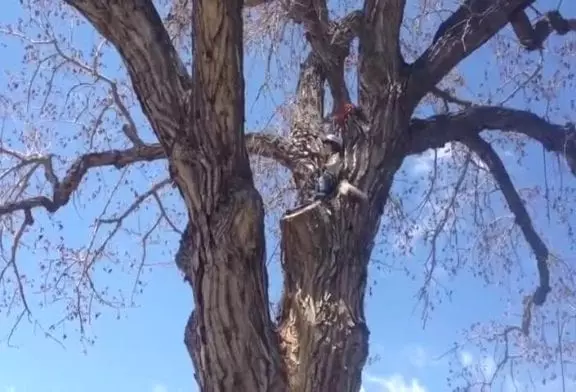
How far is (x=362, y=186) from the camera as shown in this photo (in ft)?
16.0

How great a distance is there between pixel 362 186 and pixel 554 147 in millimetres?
1308

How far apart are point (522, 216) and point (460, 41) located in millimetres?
1416

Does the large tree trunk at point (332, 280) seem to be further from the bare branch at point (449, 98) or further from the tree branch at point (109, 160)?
the bare branch at point (449, 98)

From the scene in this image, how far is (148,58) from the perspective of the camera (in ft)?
14.7

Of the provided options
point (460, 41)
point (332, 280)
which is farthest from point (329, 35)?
point (332, 280)

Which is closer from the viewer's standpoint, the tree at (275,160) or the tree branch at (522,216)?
the tree at (275,160)

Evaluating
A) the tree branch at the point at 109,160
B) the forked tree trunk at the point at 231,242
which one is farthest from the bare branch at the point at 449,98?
the forked tree trunk at the point at 231,242

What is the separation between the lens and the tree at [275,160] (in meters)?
4.26

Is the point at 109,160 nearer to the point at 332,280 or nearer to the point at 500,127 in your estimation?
the point at 332,280

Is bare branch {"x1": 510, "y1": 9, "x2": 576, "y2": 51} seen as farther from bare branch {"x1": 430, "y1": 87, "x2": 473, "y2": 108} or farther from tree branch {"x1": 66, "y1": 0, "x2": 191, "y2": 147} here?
tree branch {"x1": 66, "y1": 0, "x2": 191, "y2": 147}

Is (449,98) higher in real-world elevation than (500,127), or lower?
higher

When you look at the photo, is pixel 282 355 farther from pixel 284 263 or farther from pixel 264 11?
pixel 264 11

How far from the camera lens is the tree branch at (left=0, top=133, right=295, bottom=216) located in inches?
214

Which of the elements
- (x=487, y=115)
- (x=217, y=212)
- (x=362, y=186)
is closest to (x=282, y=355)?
(x=217, y=212)
